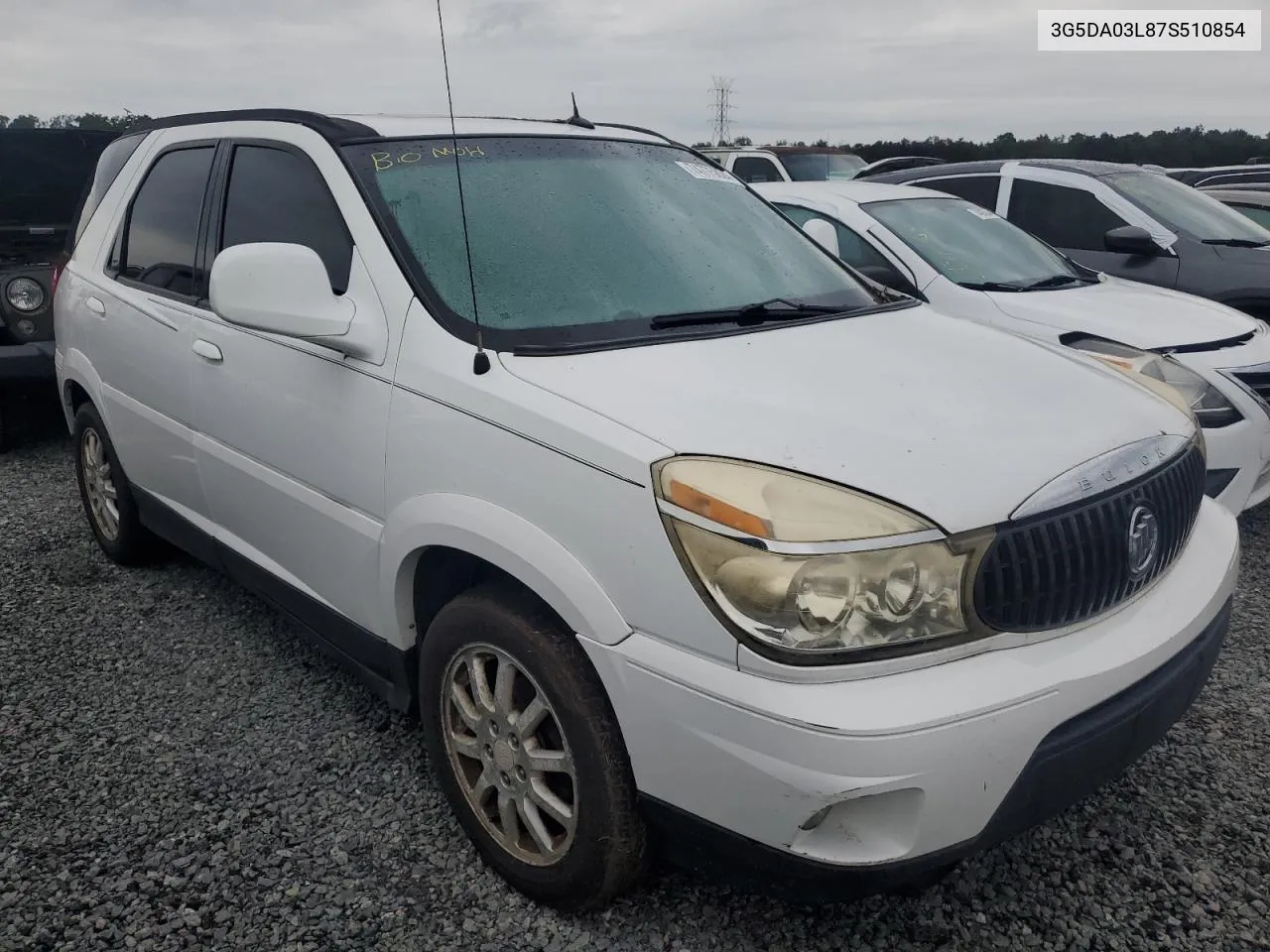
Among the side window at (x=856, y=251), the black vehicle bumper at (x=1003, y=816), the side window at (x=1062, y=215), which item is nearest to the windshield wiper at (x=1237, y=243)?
the side window at (x=1062, y=215)

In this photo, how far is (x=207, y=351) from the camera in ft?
10.5

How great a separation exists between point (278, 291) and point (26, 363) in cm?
444

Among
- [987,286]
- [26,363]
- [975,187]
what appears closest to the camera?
[987,286]

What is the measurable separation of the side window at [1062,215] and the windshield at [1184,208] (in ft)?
0.69

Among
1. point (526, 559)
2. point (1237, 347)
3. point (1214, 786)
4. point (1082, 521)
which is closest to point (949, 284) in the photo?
point (1237, 347)

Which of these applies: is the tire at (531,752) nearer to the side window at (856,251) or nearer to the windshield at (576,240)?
the windshield at (576,240)

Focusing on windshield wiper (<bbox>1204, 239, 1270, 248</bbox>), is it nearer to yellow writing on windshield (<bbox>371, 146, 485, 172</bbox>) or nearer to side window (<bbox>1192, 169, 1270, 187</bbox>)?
yellow writing on windshield (<bbox>371, 146, 485, 172</bbox>)

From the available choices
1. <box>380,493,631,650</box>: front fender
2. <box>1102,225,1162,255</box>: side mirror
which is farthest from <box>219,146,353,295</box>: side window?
<box>1102,225,1162,255</box>: side mirror

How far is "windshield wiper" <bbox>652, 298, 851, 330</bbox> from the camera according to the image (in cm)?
255

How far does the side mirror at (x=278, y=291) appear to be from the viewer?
245 centimetres

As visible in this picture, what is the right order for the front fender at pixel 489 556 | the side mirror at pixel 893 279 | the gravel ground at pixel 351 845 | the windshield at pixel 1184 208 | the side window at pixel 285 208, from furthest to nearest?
1. the windshield at pixel 1184 208
2. the side mirror at pixel 893 279
3. the side window at pixel 285 208
4. the gravel ground at pixel 351 845
5. the front fender at pixel 489 556

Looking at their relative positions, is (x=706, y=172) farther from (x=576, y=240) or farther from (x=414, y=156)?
(x=414, y=156)

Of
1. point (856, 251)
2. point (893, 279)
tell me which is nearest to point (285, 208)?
point (893, 279)

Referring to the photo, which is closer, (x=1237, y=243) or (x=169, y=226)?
(x=169, y=226)
